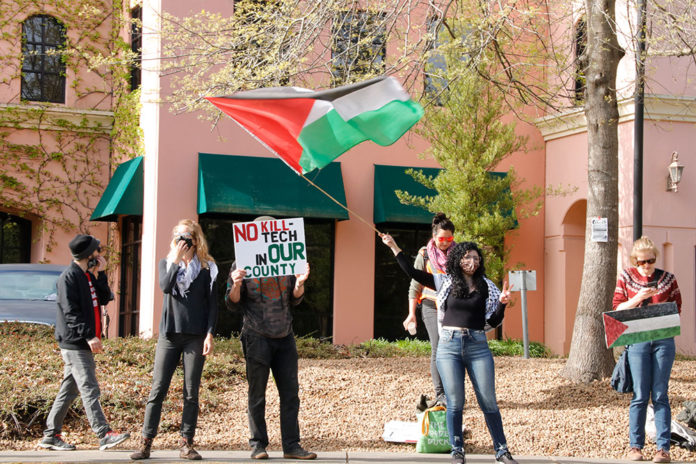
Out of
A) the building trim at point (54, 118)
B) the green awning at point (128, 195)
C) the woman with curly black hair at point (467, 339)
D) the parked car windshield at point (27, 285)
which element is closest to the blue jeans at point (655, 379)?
the woman with curly black hair at point (467, 339)

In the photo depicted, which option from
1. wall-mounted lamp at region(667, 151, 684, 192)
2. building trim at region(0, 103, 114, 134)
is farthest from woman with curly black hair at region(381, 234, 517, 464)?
building trim at region(0, 103, 114, 134)

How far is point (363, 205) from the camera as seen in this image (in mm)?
16328

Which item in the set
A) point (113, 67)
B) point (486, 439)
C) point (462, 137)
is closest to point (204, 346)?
point (486, 439)

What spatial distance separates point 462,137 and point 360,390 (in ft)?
20.9

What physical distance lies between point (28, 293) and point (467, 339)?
→ 336 inches

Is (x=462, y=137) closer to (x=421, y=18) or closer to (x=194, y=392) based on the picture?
(x=421, y=18)

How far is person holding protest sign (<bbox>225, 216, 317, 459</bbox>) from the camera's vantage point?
23.3ft

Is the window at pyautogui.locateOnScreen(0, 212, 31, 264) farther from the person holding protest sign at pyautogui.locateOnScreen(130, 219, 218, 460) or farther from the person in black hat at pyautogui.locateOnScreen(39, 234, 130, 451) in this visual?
the person holding protest sign at pyautogui.locateOnScreen(130, 219, 218, 460)

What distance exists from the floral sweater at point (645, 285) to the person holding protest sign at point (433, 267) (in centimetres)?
156

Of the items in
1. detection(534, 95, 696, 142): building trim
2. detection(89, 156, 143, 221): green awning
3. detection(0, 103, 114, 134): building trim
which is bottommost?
detection(89, 156, 143, 221): green awning

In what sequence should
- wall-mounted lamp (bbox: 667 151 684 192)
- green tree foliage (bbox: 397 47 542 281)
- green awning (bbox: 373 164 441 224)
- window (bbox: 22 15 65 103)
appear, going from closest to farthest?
green tree foliage (bbox: 397 47 542 281)
wall-mounted lamp (bbox: 667 151 684 192)
green awning (bbox: 373 164 441 224)
window (bbox: 22 15 65 103)

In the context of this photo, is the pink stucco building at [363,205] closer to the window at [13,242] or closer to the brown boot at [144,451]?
the window at [13,242]

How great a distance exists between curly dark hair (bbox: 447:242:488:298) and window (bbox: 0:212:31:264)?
15.0 meters

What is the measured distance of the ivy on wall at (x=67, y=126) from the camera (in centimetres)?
1848
